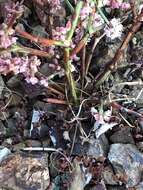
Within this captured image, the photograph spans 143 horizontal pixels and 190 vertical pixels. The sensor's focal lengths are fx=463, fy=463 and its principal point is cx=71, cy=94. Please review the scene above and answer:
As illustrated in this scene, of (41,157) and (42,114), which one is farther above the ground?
(42,114)

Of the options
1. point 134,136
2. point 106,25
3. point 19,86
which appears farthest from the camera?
point 19,86

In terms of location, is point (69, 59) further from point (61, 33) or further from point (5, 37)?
point (5, 37)

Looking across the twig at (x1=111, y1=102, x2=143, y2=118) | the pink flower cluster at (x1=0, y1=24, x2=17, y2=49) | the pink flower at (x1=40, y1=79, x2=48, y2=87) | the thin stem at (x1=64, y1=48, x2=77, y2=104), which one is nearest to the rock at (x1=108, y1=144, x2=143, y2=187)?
the twig at (x1=111, y1=102, x2=143, y2=118)

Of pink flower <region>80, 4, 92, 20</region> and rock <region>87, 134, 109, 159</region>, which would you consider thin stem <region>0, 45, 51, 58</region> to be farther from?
rock <region>87, 134, 109, 159</region>

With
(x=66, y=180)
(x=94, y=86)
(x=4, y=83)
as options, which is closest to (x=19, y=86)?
(x=4, y=83)

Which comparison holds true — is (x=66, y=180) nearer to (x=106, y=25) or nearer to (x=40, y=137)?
(x=40, y=137)
